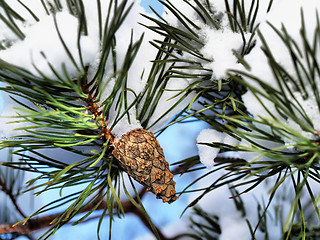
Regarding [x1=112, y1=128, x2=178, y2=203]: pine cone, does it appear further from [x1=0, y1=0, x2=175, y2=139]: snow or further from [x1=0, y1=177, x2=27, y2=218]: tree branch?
[x1=0, y1=177, x2=27, y2=218]: tree branch

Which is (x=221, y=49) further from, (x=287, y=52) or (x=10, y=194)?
(x=10, y=194)

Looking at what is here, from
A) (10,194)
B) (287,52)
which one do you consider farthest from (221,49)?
(10,194)

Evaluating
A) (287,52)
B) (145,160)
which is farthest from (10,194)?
(287,52)

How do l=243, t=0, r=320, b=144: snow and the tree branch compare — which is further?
the tree branch

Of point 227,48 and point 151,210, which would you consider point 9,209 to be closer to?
point 151,210

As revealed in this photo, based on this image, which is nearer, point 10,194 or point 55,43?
point 55,43

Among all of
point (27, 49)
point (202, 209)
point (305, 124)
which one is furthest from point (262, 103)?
point (202, 209)

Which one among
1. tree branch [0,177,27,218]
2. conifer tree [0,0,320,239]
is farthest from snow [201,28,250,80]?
tree branch [0,177,27,218]

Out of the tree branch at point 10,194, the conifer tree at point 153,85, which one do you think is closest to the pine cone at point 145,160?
the conifer tree at point 153,85
